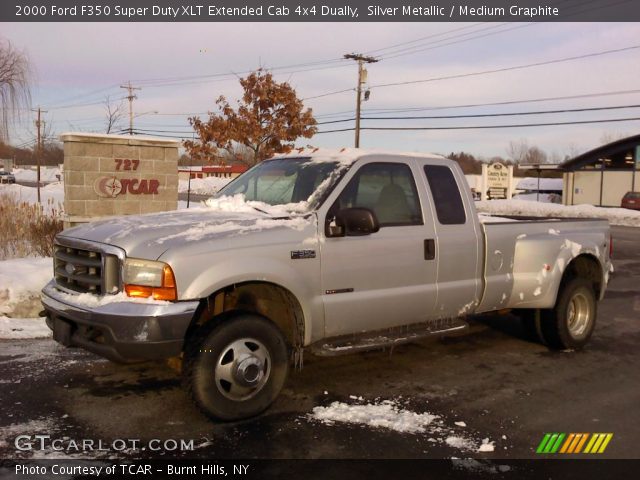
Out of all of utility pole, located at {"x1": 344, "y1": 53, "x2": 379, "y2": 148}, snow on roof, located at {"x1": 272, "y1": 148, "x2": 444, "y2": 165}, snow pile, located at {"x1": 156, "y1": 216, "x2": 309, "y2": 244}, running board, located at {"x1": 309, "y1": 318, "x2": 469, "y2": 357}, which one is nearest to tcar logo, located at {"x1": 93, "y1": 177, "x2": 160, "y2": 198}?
snow on roof, located at {"x1": 272, "y1": 148, "x2": 444, "y2": 165}

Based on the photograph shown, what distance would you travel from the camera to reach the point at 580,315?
21.3ft

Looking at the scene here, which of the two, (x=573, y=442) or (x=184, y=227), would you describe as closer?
(x=573, y=442)

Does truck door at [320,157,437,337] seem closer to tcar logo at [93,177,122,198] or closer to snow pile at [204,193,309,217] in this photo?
snow pile at [204,193,309,217]

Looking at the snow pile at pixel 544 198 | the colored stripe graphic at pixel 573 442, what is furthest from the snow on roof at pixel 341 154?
the snow pile at pixel 544 198

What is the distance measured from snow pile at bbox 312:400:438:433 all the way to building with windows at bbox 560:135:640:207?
135 feet

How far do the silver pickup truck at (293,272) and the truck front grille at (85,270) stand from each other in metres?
0.01

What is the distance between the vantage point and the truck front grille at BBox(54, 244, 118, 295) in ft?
13.0

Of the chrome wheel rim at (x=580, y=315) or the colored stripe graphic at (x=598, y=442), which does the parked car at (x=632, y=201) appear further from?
the colored stripe graphic at (x=598, y=442)

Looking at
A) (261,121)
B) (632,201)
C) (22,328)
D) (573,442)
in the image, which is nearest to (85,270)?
(22,328)

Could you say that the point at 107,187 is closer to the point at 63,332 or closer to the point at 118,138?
the point at 118,138

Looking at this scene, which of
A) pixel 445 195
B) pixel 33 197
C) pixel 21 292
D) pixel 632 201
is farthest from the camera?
pixel 632 201

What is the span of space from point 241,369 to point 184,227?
111 cm

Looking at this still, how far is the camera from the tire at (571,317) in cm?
622

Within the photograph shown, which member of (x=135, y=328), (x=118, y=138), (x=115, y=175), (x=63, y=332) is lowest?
(x=63, y=332)
